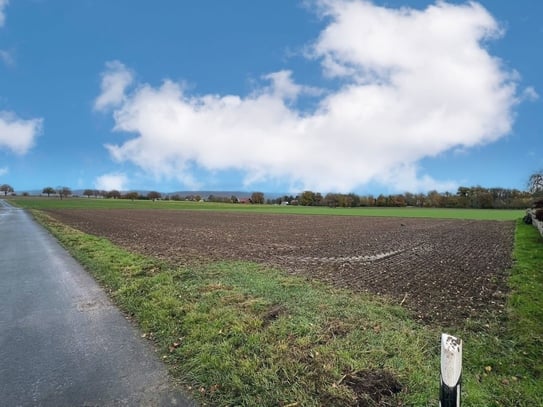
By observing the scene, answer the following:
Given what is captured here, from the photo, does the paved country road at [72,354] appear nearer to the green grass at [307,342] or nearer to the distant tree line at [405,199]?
the green grass at [307,342]

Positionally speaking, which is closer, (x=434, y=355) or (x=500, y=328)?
(x=434, y=355)

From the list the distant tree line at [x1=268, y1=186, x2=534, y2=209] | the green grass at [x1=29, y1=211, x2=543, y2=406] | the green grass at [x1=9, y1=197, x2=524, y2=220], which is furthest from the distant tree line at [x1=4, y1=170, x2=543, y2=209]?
the green grass at [x1=29, y1=211, x2=543, y2=406]

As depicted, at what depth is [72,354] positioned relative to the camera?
181 inches

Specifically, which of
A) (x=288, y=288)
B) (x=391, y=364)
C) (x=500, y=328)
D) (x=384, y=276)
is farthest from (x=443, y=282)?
(x=391, y=364)

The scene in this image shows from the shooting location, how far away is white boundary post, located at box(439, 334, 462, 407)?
89.4 inches

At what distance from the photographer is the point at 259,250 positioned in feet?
54.1

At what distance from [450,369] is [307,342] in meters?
2.89

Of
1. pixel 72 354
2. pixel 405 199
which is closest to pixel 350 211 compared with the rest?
pixel 405 199

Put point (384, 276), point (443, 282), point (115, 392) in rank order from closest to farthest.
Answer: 1. point (115, 392)
2. point (443, 282)
3. point (384, 276)

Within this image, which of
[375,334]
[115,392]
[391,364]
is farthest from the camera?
[375,334]

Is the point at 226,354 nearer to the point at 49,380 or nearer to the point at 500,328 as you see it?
the point at 49,380

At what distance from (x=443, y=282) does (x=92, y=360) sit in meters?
9.28

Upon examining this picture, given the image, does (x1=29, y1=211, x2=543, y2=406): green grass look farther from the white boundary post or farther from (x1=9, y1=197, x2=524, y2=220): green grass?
(x1=9, y1=197, x2=524, y2=220): green grass

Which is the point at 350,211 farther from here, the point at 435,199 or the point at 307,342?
the point at 307,342
